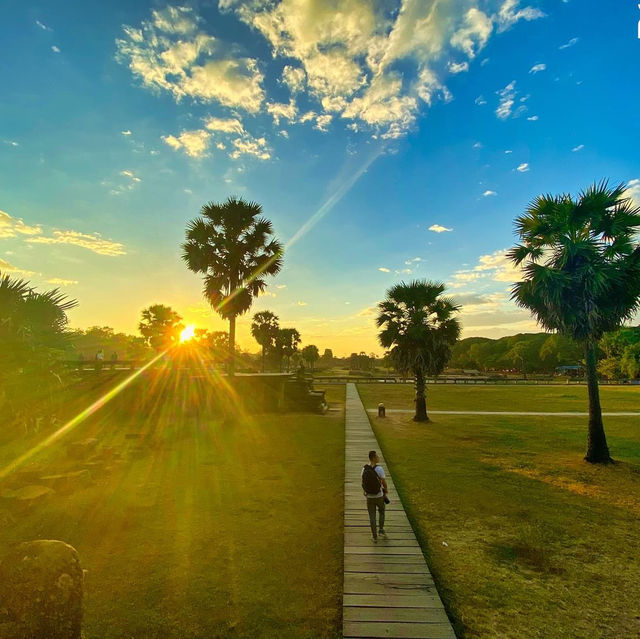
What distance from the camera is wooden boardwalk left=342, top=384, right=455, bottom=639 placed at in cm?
459

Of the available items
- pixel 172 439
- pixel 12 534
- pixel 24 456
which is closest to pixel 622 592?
pixel 12 534

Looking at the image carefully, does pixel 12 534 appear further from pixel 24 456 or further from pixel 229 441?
pixel 229 441

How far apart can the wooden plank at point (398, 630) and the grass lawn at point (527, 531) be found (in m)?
0.24

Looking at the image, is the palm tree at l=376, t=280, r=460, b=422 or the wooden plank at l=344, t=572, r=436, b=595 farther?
the palm tree at l=376, t=280, r=460, b=422

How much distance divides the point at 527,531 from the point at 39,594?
26.9 ft

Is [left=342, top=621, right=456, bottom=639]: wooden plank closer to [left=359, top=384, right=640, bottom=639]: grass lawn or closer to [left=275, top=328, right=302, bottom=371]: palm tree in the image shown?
[left=359, top=384, right=640, bottom=639]: grass lawn

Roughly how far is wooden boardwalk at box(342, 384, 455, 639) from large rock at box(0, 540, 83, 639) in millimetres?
3116

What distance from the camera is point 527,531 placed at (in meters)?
7.55

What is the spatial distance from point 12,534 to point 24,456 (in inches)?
284

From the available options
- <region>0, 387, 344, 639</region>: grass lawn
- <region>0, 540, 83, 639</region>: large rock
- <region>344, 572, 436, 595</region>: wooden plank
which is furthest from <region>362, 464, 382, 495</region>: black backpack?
<region>0, 540, 83, 639</region>: large rock

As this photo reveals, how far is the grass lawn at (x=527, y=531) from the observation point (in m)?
4.96

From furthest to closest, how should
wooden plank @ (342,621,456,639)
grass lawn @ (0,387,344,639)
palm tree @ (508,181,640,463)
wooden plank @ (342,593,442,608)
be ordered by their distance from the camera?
1. palm tree @ (508,181,640,463)
2. wooden plank @ (342,593,442,608)
3. grass lawn @ (0,387,344,639)
4. wooden plank @ (342,621,456,639)

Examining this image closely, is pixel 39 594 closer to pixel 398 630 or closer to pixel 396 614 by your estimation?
pixel 398 630

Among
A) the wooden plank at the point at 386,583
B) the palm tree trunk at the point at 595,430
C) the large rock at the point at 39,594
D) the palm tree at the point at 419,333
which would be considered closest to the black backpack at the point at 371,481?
the wooden plank at the point at 386,583
